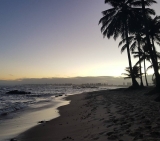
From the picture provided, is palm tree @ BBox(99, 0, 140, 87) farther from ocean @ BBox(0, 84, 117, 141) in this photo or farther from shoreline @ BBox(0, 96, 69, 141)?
shoreline @ BBox(0, 96, 69, 141)

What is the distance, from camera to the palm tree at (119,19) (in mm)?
26391

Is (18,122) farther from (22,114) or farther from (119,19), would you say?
(119,19)

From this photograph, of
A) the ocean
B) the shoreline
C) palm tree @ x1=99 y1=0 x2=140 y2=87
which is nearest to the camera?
the shoreline

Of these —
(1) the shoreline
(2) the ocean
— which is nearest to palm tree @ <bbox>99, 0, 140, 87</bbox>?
(2) the ocean

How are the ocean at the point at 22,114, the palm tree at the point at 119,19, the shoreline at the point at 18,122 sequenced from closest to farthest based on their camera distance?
the shoreline at the point at 18,122, the ocean at the point at 22,114, the palm tree at the point at 119,19

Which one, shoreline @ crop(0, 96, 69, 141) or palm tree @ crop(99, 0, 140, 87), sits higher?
palm tree @ crop(99, 0, 140, 87)

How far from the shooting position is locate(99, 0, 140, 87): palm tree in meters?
26.4

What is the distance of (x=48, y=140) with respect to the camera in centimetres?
615

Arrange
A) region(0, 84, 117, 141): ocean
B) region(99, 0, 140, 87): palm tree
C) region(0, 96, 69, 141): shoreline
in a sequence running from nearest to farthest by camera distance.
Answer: region(0, 96, 69, 141): shoreline, region(0, 84, 117, 141): ocean, region(99, 0, 140, 87): palm tree

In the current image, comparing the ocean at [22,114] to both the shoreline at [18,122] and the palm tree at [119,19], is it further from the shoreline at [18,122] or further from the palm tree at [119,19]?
the palm tree at [119,19]

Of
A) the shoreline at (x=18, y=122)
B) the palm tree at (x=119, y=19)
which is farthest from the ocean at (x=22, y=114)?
the palm tree at (x=119, y=19)

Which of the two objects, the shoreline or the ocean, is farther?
the ocean

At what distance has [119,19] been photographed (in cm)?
2645

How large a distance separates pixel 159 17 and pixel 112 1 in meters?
7.85
